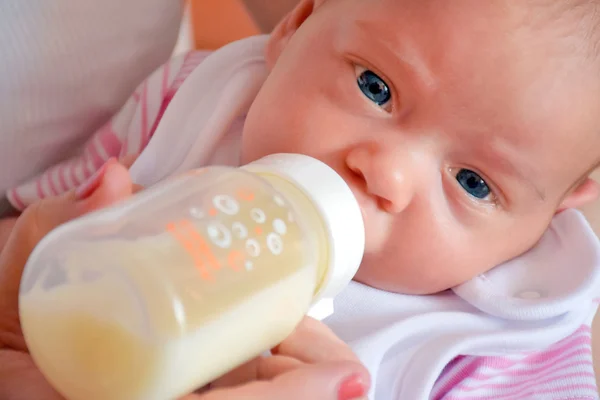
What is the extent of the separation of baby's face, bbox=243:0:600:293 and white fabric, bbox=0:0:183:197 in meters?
0.31

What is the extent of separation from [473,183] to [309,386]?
1.20 ft

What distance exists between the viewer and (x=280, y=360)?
505mm

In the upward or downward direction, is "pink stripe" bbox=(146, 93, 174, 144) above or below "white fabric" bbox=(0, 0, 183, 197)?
below

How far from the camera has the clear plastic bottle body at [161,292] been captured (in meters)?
0.39

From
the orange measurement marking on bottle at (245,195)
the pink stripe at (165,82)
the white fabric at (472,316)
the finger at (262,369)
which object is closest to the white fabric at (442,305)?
the white fabric at (472,316)

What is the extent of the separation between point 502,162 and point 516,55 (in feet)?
0.39

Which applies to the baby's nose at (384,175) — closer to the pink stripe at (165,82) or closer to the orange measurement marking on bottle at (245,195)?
the orange measurement marking on bottle at (245,195)

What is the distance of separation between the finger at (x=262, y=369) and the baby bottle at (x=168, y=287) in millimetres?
22

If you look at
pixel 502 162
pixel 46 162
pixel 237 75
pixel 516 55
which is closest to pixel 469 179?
pixel 502 162

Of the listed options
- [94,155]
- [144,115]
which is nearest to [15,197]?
[94,155]

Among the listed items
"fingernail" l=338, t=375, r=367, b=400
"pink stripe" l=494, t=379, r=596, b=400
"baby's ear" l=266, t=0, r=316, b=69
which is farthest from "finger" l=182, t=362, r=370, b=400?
"baby's ear" l=266, t=0, r=316, b=69

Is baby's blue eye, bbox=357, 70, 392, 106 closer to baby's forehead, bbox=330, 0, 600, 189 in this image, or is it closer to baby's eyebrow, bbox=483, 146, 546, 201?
baby's forehead, bbox=330, 0, 600, 189

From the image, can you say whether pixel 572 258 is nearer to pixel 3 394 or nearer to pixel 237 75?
pixel 237 75

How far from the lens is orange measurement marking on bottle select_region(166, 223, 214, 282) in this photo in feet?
1.35
